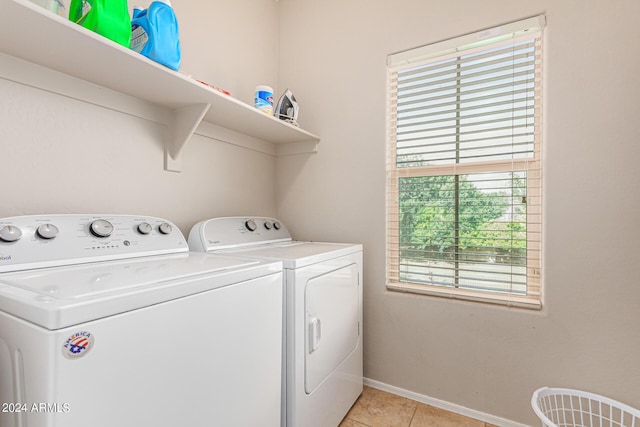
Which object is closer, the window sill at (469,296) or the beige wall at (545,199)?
the beige wall at (545,199)

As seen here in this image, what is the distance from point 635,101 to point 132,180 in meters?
2.23

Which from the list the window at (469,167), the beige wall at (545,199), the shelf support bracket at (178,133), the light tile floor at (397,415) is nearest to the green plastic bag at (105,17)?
the shelf support bracket at (178,133)

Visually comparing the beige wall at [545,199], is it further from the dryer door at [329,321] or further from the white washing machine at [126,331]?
the white washing machine at [126,331]

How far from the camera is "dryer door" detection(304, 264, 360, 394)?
131cm

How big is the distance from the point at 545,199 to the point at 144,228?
1.82 meters

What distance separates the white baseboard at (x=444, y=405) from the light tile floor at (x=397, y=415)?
20 millimetres

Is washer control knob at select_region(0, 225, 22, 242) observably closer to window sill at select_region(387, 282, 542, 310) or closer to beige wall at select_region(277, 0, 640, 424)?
beige wall at select_region(277, 0, 640, 424)

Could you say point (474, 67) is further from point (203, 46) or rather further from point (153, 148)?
point (153, 148)

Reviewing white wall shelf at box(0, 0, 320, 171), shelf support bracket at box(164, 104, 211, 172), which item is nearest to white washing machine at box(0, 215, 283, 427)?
shelf support bracket at box(164, 104, 211, 172)

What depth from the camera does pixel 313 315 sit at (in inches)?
52.3

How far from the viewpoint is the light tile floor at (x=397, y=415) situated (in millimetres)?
1606

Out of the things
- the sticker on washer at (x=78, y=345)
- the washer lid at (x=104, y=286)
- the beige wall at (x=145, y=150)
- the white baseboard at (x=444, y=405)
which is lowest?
the white baseboard at (x=444, y=405)

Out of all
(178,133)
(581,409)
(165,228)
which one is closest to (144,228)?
(165,228)

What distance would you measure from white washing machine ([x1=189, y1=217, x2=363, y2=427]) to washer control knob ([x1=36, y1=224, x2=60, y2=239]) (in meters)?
0.56
